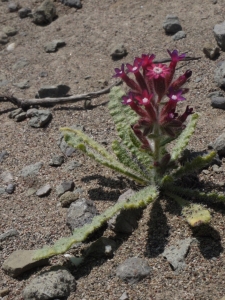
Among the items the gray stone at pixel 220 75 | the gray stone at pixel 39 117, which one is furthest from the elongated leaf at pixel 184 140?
the gray stone at pixel 39 117

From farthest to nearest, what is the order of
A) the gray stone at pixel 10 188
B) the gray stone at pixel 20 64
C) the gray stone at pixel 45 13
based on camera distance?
the gray stone at pixel 45 13, the gray stone at pixel 20 64, the gray stone at pixel 10 188

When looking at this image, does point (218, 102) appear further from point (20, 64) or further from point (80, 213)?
point (20, 64)

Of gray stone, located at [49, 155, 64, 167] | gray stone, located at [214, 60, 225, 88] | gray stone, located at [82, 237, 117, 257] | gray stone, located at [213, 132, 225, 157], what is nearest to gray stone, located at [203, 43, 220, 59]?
gray stone, located at [214, 60, 225, 88]

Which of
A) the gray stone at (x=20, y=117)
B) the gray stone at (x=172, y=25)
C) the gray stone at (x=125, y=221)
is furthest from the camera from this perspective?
the gray stone at (x=172, y=25)

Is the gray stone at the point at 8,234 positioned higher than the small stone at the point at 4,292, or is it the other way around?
the small stone at the point at 4,292

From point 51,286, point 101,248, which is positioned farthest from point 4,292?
point 101,248

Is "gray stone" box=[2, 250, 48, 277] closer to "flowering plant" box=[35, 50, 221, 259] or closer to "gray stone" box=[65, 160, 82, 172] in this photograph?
"flowering plant" box=[35, 50, 221, 259]

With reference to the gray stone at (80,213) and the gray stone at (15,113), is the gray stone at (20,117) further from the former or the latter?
the gray stone at (80,213)
